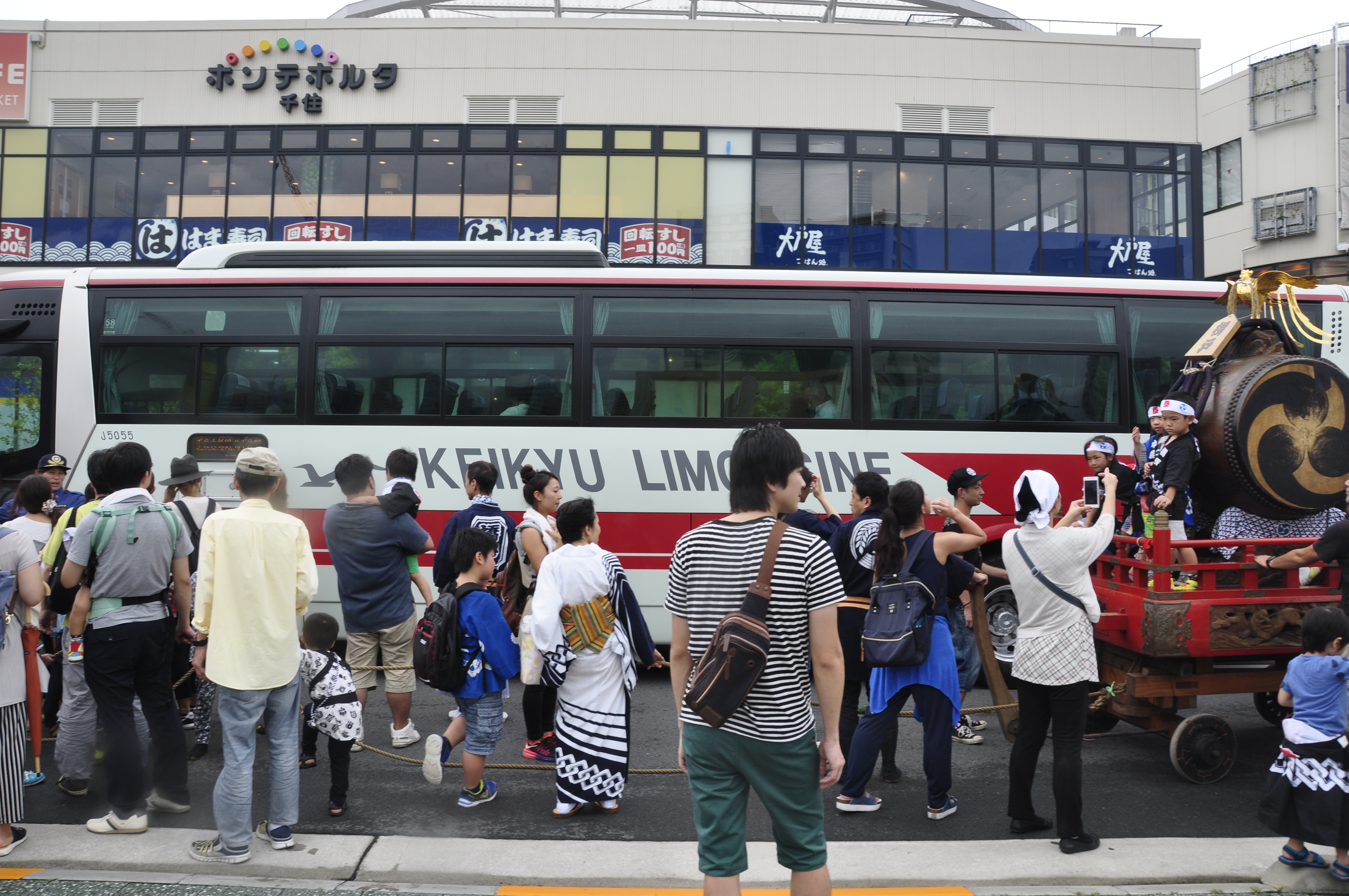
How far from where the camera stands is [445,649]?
4.65 metres

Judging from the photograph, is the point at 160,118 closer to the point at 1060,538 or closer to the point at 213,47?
the point at 213,47

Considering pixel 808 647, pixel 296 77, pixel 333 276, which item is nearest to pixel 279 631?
pixel 808 647

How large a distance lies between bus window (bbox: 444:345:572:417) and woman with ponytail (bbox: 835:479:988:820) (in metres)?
3.90

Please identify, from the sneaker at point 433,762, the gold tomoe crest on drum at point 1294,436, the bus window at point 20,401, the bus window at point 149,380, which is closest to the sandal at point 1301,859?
the gold tomoe crest on drum at point 1294,436

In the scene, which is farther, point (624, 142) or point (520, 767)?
point (624, 142)

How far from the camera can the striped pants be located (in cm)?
408

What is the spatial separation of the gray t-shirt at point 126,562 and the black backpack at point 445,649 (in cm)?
134

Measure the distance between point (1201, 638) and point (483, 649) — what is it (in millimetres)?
4071

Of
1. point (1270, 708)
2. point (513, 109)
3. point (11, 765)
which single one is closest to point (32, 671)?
point (11, 765)

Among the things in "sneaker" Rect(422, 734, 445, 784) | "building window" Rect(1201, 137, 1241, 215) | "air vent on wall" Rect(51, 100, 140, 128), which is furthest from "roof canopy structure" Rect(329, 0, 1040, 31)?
"sneaker" Rect(422, 734, 445, 784)

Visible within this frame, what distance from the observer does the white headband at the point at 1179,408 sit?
6164 millimetres

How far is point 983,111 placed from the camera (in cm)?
2245

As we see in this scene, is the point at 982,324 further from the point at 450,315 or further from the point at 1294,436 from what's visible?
the point at 450,315

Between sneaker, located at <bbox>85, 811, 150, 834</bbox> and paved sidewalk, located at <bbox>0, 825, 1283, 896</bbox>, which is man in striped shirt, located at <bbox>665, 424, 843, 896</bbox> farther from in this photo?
sneaker, located at <bbox>85, 811, 150, 834</bbox>
